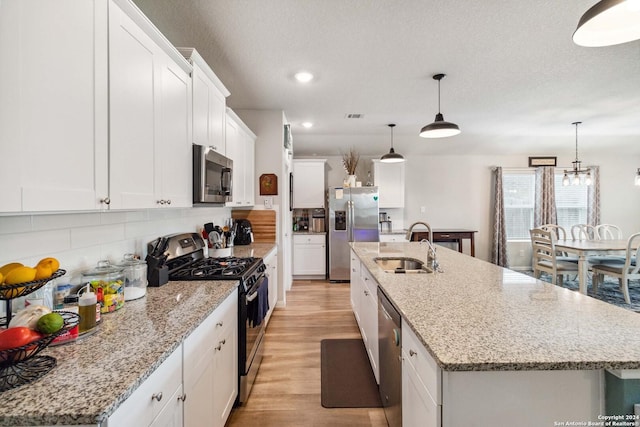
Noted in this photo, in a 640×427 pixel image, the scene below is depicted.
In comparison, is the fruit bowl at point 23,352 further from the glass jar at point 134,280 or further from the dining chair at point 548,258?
the dining chair at point 548,258

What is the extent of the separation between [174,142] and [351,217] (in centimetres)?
389

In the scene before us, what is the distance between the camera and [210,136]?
227 centimetres

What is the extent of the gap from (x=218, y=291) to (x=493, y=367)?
129 centimetres

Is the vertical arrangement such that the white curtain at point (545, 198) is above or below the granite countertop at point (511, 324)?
above

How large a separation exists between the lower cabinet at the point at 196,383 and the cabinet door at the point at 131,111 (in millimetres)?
656

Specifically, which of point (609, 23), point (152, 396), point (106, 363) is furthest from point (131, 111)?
point (609, 23)

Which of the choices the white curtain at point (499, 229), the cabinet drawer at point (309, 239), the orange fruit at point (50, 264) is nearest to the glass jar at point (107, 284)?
the orange fruit at point (50, 264)

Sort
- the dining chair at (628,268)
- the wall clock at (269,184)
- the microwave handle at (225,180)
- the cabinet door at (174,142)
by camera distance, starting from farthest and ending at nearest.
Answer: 1. the wall clock at (269,184)
2. the dining chair at (628,268)
3. the microwave handle at (225,180)
4. the cabinet door at (174,142)

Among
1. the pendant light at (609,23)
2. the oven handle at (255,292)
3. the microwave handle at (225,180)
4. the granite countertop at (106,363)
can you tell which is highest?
the pendant light at (609,23)

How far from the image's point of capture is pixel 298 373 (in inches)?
92.5

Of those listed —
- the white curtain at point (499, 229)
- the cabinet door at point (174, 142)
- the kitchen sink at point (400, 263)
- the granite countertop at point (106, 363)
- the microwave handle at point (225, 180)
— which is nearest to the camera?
the granite countertop at point (106, 363)

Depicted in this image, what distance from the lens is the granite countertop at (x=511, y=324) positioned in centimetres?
88

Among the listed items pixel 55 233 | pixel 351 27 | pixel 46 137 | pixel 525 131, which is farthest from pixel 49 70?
pixel 525 131

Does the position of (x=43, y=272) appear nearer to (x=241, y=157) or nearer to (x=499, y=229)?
(x=241, y=157)
